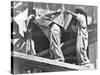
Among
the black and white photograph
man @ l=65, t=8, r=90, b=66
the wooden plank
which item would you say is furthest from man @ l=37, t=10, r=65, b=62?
man @ l=65, t=8, r=90, b=66

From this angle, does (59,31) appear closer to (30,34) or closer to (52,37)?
(52,37)

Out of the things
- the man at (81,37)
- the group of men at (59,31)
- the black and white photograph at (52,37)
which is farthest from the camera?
the man at (81,37)

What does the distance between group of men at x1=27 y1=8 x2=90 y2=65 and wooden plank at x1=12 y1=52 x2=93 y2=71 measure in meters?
0.10

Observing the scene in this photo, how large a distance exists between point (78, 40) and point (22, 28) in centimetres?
120

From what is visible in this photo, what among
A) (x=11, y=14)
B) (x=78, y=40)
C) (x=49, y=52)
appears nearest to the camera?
(x=11, y=14)

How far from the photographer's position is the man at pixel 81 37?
4566 mm

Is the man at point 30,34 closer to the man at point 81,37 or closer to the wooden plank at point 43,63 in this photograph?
the wooden plank at point 43,63

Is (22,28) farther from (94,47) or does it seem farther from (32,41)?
(94,47)

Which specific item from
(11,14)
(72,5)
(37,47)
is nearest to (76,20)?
(72,5)

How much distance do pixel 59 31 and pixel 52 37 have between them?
0.20m

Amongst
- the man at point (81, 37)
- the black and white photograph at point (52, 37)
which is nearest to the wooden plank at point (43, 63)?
the black and white photograph at point (52, 37)

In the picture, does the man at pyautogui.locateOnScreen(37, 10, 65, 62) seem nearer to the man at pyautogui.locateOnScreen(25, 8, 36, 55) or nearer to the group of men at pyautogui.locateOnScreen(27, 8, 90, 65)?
the group of men at pyautogui.locateOnScreen(27, 8, 90, 65)

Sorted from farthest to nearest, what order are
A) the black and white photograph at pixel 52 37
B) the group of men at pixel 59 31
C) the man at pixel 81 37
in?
the man at pixel 81 37
the group of men at pixel 59 31
the black and white photograph at pixel 52 37

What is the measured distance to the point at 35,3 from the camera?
4.19 meters
